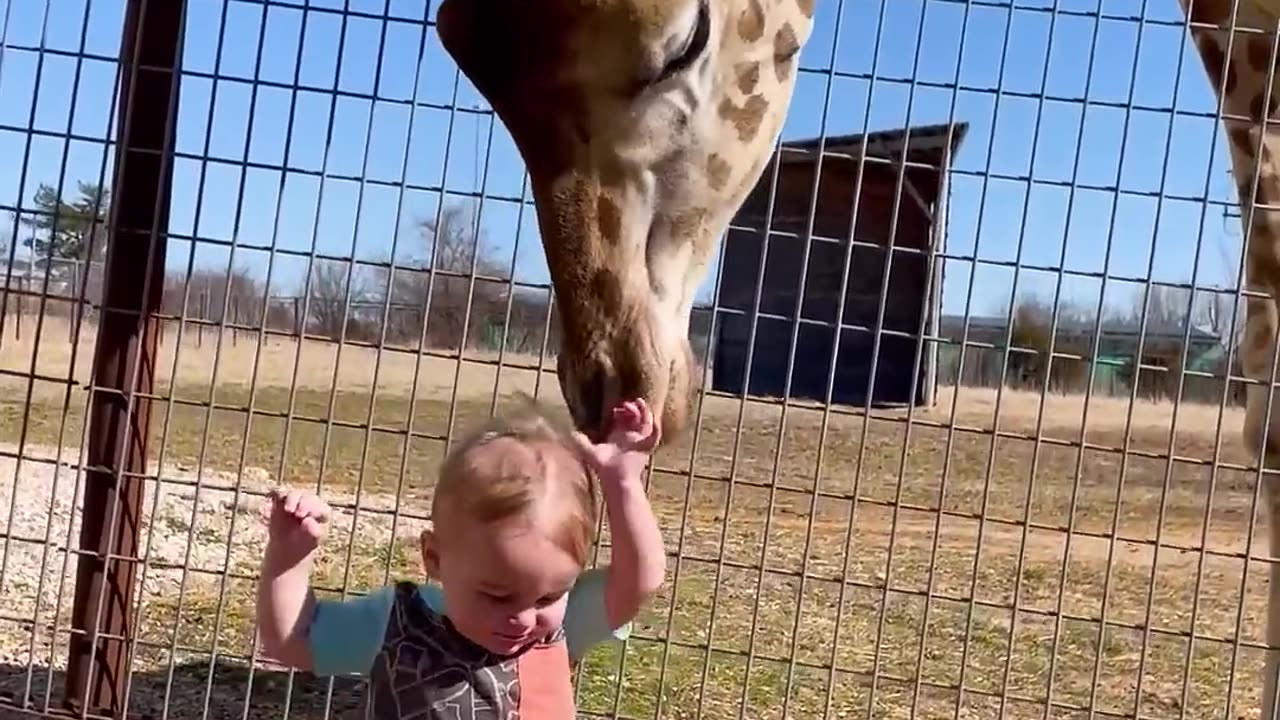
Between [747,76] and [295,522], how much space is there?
85cm

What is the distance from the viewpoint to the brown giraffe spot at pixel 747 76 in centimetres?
178

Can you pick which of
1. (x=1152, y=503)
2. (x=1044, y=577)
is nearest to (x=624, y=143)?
(x=1044, y=577)

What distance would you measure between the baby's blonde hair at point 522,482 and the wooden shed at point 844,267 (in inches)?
29.6

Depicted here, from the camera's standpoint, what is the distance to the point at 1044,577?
159 inches

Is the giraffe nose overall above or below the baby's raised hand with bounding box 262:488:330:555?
above

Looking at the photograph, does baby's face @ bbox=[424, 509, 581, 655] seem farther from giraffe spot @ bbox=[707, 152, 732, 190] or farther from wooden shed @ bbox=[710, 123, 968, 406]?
wooden shed @ bbox=[710, 123, 968, 406]

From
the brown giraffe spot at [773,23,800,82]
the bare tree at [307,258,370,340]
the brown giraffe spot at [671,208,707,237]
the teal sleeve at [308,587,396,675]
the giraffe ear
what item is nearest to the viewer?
the teal sleeve at [308,587,396,675]

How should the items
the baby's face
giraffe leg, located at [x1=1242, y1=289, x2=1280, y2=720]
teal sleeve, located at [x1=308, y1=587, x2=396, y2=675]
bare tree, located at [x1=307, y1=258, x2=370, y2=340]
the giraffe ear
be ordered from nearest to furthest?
1. the baby's face
2. teal sleeve, located at [x1=308, y1=587, x2=396, y2=675]
3. the giraffe ear
4. bare tree, located at [x1=307, y1=258, x2=370, y2=340]
5. giraffe leg, located at [x1=1242, y1=289, x2=1280, y2=720]

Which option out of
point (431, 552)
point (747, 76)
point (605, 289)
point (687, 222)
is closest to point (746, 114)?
point (747, 76)

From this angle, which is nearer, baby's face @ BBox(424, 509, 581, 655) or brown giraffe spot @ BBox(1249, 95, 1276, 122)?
baby's face @ BBox(424, 509, 581, 655)

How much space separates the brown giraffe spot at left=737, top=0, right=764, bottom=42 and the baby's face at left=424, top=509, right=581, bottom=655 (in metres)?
0.81

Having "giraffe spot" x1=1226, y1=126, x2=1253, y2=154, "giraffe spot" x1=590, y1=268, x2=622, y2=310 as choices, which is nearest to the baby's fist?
"giraffe spot" x1=590, y1=268, x2=622, y2=310

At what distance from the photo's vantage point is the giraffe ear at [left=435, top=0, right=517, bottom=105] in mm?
1533

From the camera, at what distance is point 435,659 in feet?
4.27
